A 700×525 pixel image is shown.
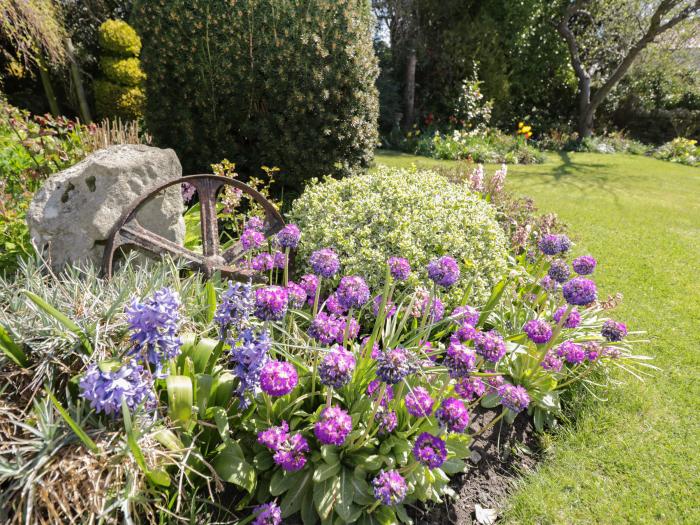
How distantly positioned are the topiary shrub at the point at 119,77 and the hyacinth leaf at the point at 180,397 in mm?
9107

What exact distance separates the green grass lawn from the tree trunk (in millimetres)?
6349

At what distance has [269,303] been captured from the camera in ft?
5.61

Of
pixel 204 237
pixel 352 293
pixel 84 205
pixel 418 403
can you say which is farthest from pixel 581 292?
pixel 84 205

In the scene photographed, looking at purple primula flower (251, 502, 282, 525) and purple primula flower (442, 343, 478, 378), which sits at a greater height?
purple primula flower (442, 343, 478, 378)

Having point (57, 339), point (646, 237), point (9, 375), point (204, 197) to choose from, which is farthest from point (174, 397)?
point (646, 237)

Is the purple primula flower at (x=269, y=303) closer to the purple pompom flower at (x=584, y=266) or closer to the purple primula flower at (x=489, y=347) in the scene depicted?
the purple primula flower at (x=489, y=347)

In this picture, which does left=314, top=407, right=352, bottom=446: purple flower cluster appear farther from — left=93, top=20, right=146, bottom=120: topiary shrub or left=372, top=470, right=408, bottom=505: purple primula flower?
left=93, top=20, right=146, bottom=120: topiary shrub

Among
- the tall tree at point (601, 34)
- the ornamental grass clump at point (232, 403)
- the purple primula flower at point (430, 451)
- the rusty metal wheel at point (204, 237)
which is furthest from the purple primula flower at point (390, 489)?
the tall tree at point (601, 34)

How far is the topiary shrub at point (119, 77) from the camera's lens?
923 cm

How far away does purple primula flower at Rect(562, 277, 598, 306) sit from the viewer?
7.23 feet

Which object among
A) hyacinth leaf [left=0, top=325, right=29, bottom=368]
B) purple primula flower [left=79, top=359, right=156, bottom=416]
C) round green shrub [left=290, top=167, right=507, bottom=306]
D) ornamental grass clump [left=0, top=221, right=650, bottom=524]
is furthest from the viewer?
round green shrub [left=290, top=167, right=507, bottom=306]

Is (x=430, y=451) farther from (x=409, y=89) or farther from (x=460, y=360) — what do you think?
(x=409, y=89)

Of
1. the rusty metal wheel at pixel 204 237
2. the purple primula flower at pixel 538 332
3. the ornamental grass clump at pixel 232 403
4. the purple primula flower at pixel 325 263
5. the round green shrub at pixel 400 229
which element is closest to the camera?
the ornamental grass clump at pixel 232 403

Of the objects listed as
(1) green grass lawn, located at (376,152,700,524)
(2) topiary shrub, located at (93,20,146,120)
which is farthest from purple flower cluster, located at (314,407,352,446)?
(2) topiary shrub, located at (93,20,146,120)
